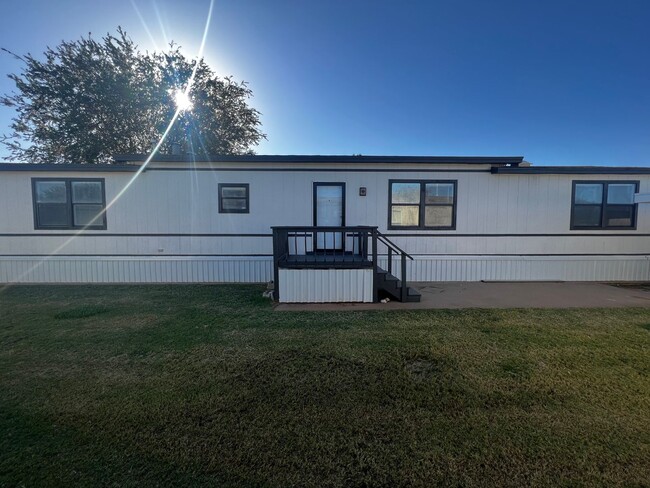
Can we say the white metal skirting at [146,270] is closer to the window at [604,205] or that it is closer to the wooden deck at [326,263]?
the wooden deck at [326,263]

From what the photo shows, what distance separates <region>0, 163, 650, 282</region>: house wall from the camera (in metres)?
7.58

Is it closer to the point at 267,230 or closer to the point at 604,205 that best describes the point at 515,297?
the point at 604,205

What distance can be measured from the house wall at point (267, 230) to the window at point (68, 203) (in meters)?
0.18

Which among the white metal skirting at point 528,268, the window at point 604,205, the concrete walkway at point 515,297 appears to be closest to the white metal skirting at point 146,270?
the concrete walkway at point 515,297

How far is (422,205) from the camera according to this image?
7762mm

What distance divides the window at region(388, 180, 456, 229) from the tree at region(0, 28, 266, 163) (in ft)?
34.1

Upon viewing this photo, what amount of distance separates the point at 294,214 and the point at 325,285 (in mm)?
2390

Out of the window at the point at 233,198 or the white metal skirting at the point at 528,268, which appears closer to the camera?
the window at the point at 233,198

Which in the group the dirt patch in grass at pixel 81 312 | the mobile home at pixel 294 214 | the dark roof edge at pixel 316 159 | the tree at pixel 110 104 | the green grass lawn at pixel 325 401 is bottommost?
the dirt patch in grass at pixel 81 312

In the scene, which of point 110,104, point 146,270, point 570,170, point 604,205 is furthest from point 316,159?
point 110,104

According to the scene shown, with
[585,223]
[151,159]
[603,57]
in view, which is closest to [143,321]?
[151,159]

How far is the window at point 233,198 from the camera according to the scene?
7609mm

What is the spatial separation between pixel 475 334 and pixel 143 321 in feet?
16.9

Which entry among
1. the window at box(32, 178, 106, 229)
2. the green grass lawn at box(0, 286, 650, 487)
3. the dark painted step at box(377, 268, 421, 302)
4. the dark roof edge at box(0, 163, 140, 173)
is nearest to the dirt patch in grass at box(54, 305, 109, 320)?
the green grass lawn at box(0, 286, 650, 487)
